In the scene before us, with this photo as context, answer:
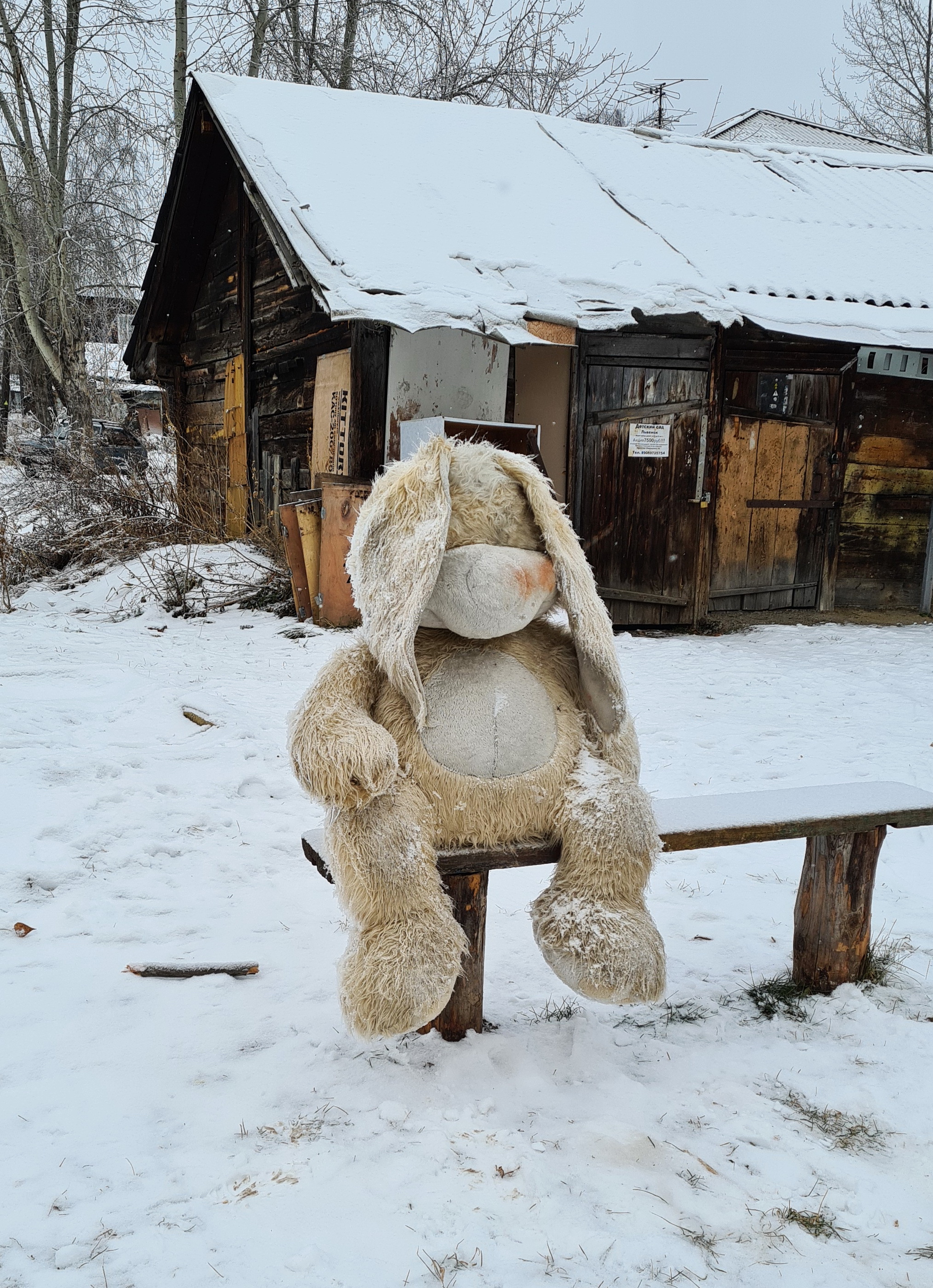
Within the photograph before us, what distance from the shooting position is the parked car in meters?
8.72

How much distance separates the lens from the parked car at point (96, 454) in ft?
28.6

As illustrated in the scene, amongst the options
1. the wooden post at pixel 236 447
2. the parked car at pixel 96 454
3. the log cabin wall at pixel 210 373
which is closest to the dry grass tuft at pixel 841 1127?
the log cabin wall at pixel 210 373

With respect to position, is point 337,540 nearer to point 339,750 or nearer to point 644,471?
point 644,471

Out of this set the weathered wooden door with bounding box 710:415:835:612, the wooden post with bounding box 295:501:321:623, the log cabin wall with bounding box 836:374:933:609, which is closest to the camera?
the wooden post with bounding box 295:501:321:623

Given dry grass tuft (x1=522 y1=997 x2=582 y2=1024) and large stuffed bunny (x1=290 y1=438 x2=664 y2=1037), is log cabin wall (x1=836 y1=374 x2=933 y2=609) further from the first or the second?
Result: large stuffed bunny (x1=290 y1=438 x2=664 y2=1037)

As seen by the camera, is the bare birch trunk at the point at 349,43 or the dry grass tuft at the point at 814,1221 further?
the bare birch trunk at the point at 349,43

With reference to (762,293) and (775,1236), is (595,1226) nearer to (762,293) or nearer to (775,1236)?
(775,1236)

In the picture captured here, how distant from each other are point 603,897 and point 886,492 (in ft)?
24.6

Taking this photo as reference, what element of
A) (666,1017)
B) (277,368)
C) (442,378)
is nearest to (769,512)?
(442,378)

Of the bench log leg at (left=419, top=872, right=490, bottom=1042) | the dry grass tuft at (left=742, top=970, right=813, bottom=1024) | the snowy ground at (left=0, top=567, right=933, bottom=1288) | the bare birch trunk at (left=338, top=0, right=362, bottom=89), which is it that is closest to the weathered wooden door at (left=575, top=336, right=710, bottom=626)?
the snowy ground at (left=0, top=567, right=933, bottom=1288)

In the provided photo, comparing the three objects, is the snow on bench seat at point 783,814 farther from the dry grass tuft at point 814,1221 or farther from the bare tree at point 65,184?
the bare tree at point 65,184

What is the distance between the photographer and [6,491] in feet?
32.0

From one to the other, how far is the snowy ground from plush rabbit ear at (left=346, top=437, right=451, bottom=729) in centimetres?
84

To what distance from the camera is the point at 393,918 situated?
168 centimetres
